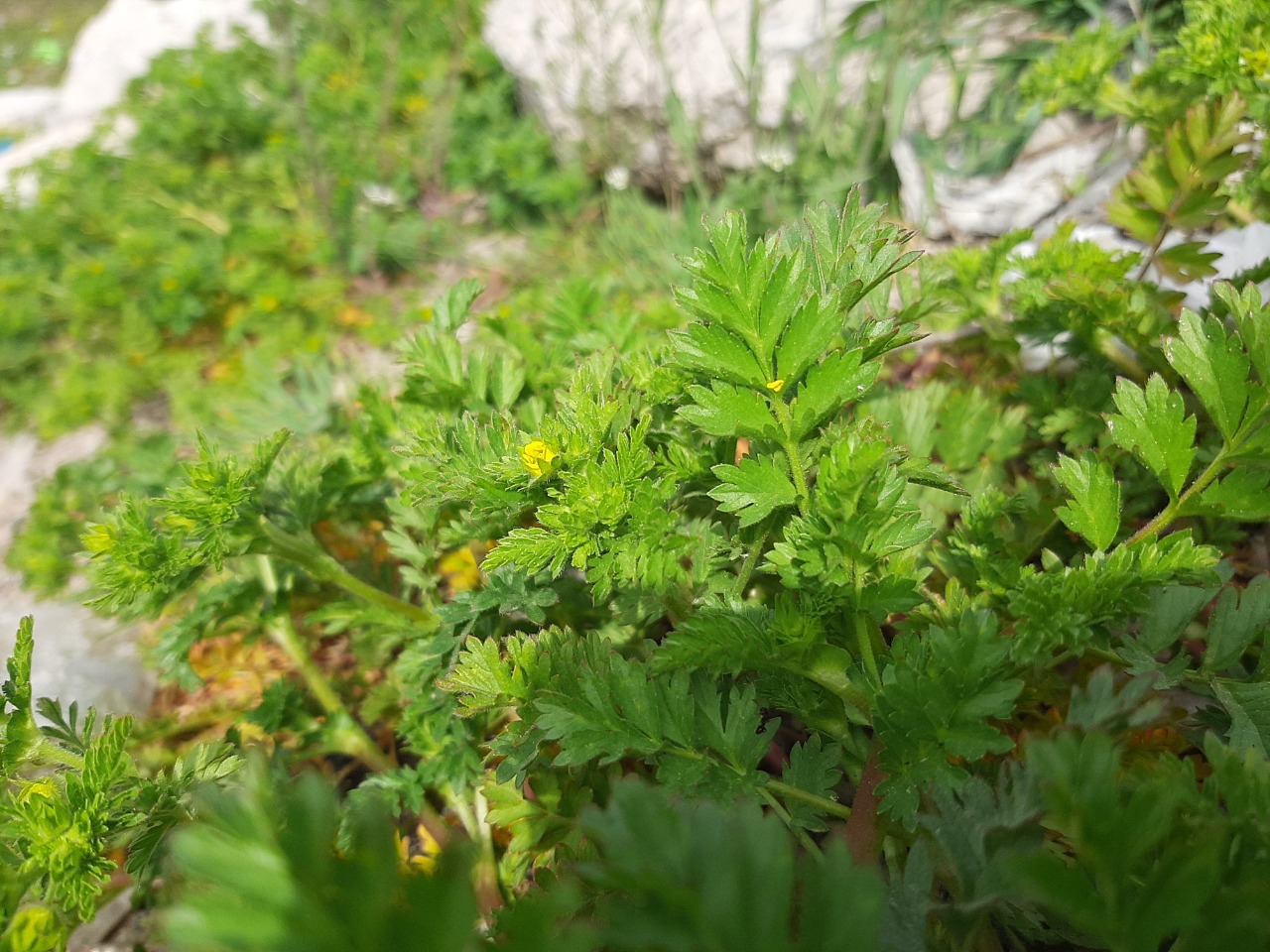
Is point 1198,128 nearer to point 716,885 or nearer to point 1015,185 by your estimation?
point 1015,185

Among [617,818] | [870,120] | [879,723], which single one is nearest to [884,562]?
[879,723]

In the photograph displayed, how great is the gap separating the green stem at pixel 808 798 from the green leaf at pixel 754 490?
0.38 meters

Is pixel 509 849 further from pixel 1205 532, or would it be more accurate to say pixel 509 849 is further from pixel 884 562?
pixel 1205 532

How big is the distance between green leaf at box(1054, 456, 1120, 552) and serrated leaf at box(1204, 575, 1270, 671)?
Result: 0.19 m

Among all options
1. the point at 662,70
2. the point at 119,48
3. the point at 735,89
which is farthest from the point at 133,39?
the point at 735,89

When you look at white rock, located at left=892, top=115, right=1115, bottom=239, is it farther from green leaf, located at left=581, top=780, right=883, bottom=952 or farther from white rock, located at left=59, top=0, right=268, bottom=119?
white rock, located at left=59, top=0, right=268, bottom=119

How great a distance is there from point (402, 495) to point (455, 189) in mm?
3654

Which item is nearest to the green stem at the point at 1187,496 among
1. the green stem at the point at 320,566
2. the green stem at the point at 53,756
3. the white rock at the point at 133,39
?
the green stem at the point at 320,566

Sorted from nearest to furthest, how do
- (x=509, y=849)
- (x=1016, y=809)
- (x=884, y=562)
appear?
1. (x=1016, y=809)
2. (x=884, y=562)
3. (x=509, y=849)

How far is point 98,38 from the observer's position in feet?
23.3

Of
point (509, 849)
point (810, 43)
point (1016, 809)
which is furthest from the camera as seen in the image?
point (810, 43)

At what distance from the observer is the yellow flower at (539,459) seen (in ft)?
4.09

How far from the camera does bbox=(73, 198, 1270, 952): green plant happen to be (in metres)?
0.72

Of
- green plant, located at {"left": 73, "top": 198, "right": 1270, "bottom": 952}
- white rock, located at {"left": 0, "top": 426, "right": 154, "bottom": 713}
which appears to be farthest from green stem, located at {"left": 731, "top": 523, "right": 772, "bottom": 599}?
white rock, located at {"left": 0, "top": 426, "right": 154, "bottom": 713}
